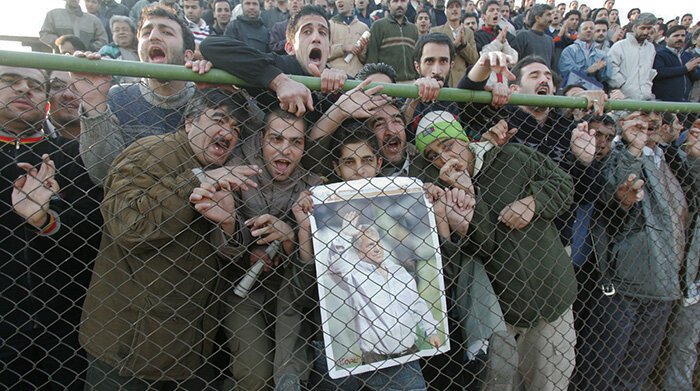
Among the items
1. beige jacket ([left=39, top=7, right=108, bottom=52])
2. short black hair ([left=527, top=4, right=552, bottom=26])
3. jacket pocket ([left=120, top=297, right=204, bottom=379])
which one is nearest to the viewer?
jacket pocket ([left=120, top=297, right=204, bottom=379])

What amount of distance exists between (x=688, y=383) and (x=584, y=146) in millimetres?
1951

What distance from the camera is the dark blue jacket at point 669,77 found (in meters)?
6.56

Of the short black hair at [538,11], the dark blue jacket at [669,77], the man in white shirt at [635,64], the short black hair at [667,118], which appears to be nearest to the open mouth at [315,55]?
the short black hair at [667,118]

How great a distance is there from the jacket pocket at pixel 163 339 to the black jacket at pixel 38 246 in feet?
0.99

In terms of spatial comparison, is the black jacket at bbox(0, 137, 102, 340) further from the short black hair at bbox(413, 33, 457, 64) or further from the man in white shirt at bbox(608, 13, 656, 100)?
the man in white shirt at bbox(608, 13, 656, 100)

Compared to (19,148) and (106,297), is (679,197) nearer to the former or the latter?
(106,297)

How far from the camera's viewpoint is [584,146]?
2482mm

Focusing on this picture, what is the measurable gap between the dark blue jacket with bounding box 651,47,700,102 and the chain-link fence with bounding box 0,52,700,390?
5093 mm

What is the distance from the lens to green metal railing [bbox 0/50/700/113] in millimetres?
1471

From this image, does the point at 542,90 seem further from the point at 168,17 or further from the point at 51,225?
the point at 51,225

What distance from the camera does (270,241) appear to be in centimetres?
184

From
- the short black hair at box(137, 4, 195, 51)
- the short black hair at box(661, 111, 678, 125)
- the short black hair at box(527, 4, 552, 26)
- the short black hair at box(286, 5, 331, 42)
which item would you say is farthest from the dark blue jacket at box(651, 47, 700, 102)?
the short black hair at box(137, 4, 195, 51)

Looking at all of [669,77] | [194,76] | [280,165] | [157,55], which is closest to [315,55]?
[157,55]

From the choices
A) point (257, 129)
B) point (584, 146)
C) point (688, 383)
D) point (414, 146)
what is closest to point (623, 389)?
point (688, 383)
